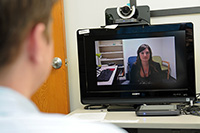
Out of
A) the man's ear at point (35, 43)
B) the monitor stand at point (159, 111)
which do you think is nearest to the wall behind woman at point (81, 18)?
the monitor stand at point (159, 111)

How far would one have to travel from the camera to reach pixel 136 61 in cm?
217

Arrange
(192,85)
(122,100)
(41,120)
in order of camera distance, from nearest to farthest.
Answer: (41,120) < (192,85) < (122,100)

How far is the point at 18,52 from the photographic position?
45cm

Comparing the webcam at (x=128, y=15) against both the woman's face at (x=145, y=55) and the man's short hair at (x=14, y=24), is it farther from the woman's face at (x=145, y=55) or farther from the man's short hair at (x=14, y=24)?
the man's short hair at (x=14, y=24)

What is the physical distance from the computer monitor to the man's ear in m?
1.73

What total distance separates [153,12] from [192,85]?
67cm

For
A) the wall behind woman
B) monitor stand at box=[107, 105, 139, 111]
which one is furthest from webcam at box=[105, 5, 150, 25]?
monitor stand at box=[107, 105, 139, 111]

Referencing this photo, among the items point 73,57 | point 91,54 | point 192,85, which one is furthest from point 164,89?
point 73,57

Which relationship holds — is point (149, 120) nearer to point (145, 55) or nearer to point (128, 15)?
point (145, 55)

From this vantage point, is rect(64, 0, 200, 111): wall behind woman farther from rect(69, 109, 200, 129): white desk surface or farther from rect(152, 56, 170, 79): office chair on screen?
rect(69, 109, 200, 129): white desk surface

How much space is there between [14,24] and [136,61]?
1.77m

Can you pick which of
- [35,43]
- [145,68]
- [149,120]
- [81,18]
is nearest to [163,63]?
[145,68]

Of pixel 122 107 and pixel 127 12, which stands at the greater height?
pixel 127 12

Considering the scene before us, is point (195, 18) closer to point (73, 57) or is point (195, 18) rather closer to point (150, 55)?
point (150, 55)
